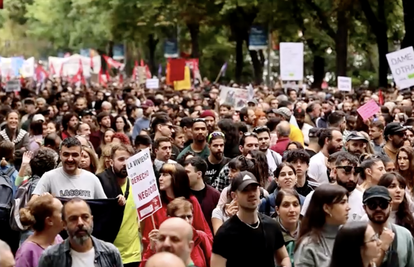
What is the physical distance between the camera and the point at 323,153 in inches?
497

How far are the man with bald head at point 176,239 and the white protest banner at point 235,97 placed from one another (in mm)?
16651

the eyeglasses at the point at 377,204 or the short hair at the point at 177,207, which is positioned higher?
the eyeglasses at the point at 377,204

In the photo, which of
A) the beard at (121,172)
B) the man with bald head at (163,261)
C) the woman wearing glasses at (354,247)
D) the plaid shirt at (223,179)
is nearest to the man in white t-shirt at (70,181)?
the beard at (121,172)

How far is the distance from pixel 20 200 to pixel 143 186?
1243 mm

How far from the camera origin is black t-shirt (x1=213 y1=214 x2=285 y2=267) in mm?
7602

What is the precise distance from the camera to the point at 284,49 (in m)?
28.0

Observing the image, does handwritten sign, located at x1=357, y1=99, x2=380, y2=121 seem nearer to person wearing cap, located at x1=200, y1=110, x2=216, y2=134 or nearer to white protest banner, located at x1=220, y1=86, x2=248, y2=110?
person wearing cap, located at x1=200, y1=110, x2=216, y2=134

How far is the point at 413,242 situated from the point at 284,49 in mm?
20456

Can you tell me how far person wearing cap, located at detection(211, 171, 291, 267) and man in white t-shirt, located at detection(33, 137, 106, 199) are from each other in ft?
8.25

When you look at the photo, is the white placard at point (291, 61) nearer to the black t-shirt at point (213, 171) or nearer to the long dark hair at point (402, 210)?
the black t-shirt at point (213, 171)

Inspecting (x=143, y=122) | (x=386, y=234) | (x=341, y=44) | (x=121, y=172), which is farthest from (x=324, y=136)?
(x=341, y=44)

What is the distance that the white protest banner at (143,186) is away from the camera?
948cm

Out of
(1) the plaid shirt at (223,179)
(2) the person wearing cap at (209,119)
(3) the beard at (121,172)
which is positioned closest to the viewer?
(3) the beard at (121,172)

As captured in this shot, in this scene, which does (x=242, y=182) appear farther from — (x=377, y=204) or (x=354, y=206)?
(x=354, y=206)
